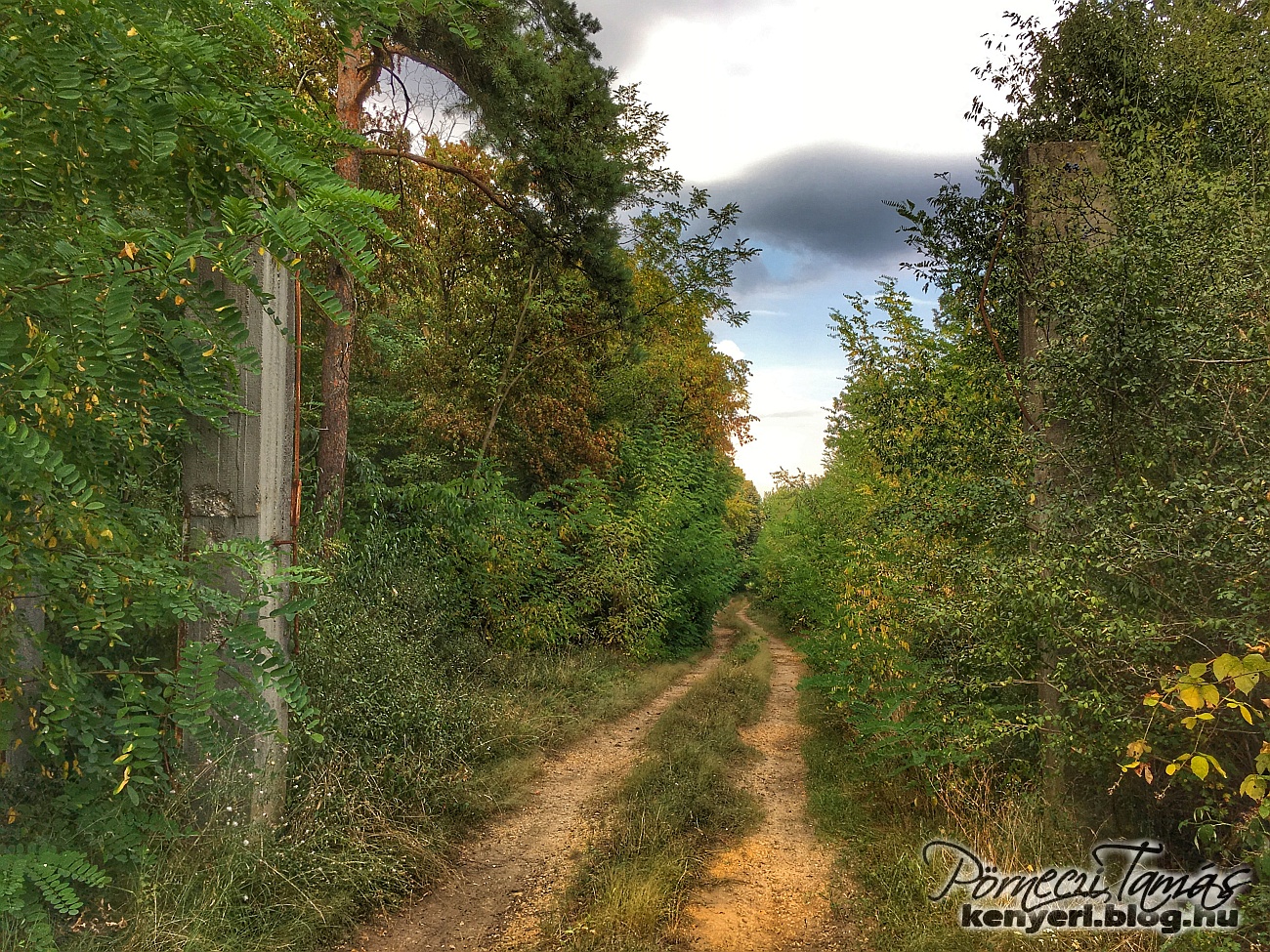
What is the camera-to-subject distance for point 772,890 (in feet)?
16.4

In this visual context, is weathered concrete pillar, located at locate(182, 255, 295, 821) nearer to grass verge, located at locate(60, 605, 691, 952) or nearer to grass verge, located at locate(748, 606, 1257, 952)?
grass verge, located at locate(60, 605, 691, 952)

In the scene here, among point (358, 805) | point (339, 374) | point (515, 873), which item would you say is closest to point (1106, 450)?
point (515, 873)

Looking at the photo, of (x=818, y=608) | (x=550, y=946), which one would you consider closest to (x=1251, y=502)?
(x=550, y=946)

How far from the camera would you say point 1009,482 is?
15.8 ft

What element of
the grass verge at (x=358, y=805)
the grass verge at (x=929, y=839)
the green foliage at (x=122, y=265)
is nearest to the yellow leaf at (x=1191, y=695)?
the grass verge at (x=929, y=839)

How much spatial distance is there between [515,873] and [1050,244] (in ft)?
18.4

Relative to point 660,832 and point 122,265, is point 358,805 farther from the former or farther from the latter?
point 122,265

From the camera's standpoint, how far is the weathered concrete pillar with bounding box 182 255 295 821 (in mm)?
4418

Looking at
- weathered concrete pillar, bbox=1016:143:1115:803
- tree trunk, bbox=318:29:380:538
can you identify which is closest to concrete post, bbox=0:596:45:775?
tree trunk, bbox=318:29:380:538

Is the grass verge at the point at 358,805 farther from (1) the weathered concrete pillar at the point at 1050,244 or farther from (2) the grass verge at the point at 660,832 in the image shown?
(1) the weathered concrete pillar at the point at 1050,244

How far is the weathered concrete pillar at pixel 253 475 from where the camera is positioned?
14.5ft

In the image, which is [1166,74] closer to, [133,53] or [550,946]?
[133,53]

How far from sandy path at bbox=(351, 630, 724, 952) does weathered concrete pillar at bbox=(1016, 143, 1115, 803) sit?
3.40 meters

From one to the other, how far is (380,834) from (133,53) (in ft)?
14.9
